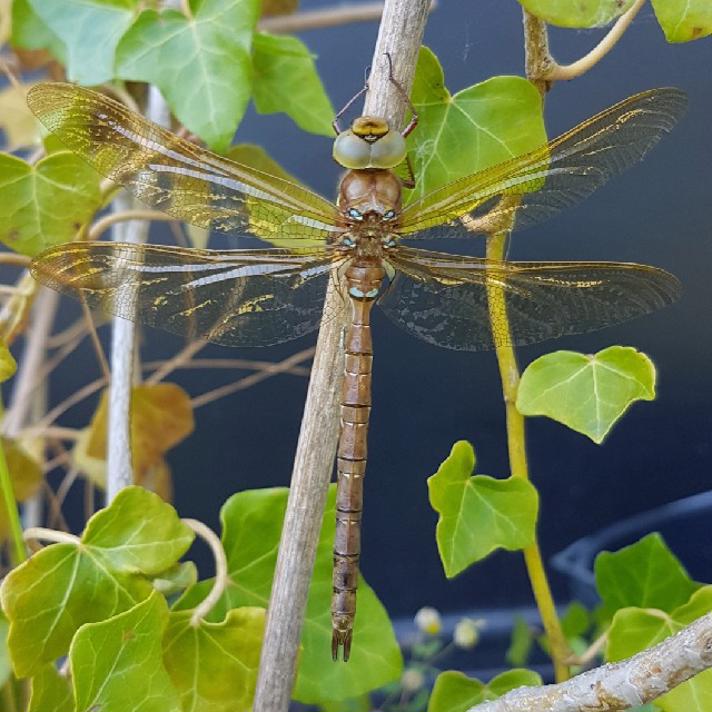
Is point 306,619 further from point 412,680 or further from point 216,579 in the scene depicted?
point 412,680

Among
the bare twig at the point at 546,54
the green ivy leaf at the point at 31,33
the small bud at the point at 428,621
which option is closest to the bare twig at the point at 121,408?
the green ivy leaf at the point at 31,33

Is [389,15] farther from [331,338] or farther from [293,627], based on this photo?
[293,627]

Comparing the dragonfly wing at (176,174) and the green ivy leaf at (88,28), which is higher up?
the green ivy leaf at (88,28)

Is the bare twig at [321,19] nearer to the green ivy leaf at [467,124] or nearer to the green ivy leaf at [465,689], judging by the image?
the green ivy leaf at [467,124]

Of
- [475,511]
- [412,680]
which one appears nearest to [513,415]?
[475,511]

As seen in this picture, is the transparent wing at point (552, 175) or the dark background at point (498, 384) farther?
the dark background at point (498, 384)

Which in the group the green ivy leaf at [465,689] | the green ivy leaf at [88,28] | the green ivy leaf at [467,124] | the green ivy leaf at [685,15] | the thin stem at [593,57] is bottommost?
the green ivy leaf at [465,689]
